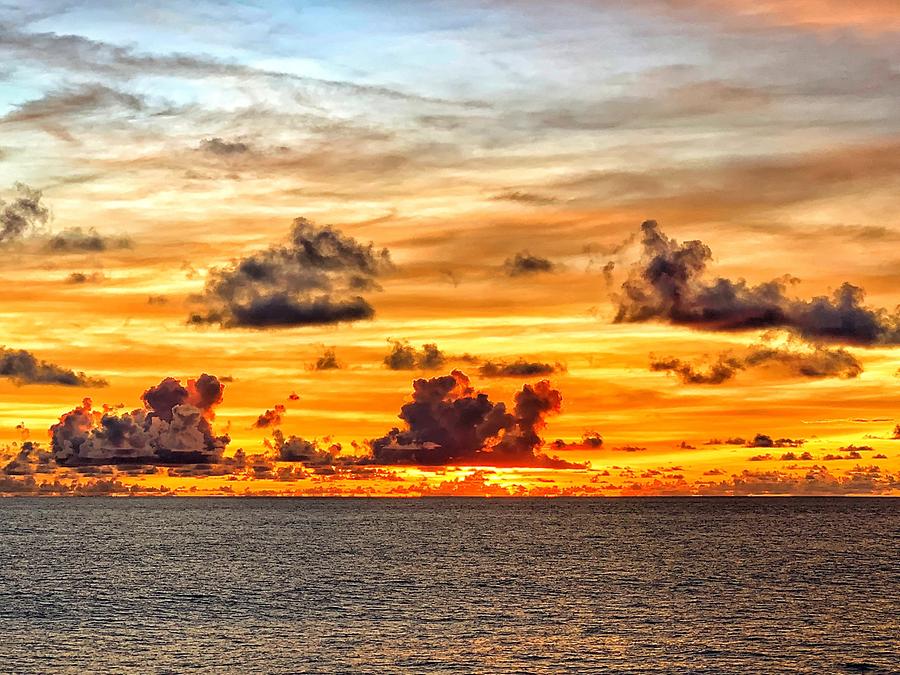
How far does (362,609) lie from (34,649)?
3684cm

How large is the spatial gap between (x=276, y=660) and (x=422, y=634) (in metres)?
17.0

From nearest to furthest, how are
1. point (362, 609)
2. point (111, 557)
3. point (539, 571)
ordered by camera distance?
point (362, 609) → point (539, 571) → point (111, 557)

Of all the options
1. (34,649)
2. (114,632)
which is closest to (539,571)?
(114,632)

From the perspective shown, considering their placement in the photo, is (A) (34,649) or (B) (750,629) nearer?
(A) (34,649)

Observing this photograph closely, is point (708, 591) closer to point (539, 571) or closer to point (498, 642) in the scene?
point (539, 571)

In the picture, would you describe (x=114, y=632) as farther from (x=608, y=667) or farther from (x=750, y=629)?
(x=750, y=629)

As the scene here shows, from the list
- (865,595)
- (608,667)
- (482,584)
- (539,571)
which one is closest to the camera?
(608,667)

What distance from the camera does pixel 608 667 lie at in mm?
83500

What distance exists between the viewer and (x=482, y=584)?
144 m

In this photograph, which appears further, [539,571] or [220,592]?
[539,571]

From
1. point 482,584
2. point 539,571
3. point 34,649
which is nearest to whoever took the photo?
point 34,649

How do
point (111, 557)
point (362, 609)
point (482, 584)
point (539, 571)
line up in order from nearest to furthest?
point (362, 609), point (482, 584), point (539, 571), point (111, 557)

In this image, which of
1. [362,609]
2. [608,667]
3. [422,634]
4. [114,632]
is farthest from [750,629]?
[114,632]

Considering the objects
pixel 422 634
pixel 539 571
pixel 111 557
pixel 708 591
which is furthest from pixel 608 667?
pixel 111 557
